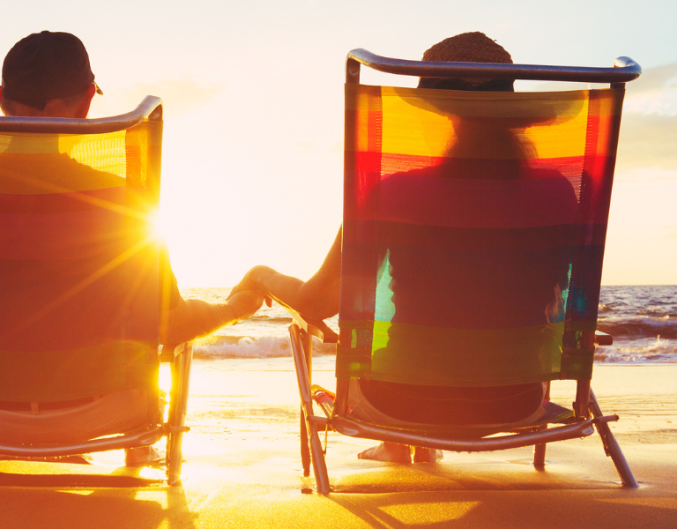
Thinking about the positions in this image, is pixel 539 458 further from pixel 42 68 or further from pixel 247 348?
pixel 247 348

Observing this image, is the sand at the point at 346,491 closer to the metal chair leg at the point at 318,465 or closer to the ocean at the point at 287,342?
the metal chair leg at the point at 318,465

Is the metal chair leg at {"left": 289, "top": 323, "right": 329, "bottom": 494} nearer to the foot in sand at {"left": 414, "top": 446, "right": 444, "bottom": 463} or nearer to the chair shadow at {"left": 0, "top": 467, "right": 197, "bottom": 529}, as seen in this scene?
the chair shadow at {"left": 0, "top": 467, "right": 197, "bottom": 529}

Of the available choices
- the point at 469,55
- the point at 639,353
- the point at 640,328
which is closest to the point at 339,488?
the point at 469,55

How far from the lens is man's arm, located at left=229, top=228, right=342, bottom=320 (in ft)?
7.44

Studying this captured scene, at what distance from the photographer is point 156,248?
2.09 m

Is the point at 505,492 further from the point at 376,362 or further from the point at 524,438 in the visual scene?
the point at 376,362

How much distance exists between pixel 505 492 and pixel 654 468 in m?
1.15

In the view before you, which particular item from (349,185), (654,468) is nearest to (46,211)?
(349,185)

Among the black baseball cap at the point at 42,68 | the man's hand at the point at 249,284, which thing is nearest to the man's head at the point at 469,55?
the man's hand at the point at 249,284

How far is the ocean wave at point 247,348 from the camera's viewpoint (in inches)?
473

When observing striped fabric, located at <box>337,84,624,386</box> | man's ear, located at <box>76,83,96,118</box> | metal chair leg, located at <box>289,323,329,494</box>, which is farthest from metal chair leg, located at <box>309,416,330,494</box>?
man's ear, located at <box>76,83,96,118</box>

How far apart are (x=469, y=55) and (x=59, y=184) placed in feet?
5.00

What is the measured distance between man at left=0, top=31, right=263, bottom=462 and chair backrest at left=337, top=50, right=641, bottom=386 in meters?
0.68

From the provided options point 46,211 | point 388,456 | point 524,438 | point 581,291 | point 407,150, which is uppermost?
point 407,150
